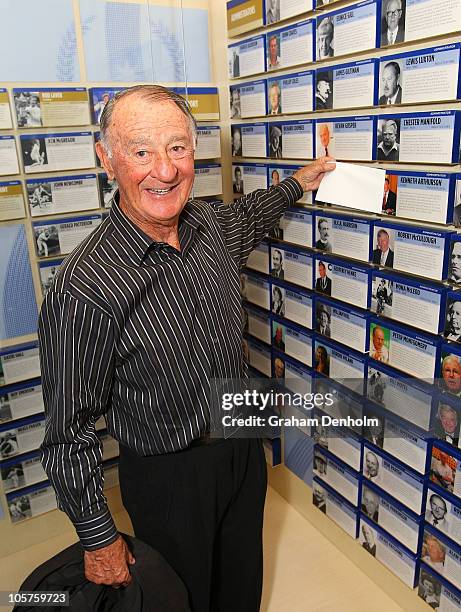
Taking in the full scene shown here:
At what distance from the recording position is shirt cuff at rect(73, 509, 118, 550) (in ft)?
4.03

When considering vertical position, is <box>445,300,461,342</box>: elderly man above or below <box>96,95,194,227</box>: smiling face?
below

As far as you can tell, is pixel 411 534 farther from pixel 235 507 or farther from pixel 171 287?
pixel 171 287

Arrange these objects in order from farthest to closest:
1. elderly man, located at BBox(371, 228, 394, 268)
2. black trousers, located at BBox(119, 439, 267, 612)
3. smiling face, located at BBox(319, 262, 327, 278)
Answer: smiling face, located at BBox(319, 262, 327, 278) < elderly man, located at BBox(371, 228, 394, 268) < black trousers, located at BBox(119, 439, 267, 612)

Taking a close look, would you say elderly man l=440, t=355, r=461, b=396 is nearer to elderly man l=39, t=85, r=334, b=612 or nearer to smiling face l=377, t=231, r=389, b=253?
smiling face l=377, t=231, r=389, b=253

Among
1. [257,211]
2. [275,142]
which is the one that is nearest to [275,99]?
[275,142]

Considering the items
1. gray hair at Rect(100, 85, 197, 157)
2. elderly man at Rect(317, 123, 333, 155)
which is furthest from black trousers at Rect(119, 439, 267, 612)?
elderly man at Rect(317, 123, 333, 155)

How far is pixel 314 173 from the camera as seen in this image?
164 cm

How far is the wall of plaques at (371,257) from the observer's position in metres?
1.31

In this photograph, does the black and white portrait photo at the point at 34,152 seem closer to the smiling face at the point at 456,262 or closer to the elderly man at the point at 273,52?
the elderly man at the point at 273,52

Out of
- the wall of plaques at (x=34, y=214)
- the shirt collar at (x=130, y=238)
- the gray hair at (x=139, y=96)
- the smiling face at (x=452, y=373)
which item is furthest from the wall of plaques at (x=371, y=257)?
the shirt collar at (x=130, y=238)

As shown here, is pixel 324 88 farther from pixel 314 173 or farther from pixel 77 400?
pixel 77 400

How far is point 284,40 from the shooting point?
1.69 metres

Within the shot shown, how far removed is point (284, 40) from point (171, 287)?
92 cm

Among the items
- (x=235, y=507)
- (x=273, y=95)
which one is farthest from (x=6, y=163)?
(x=235, y=507)
